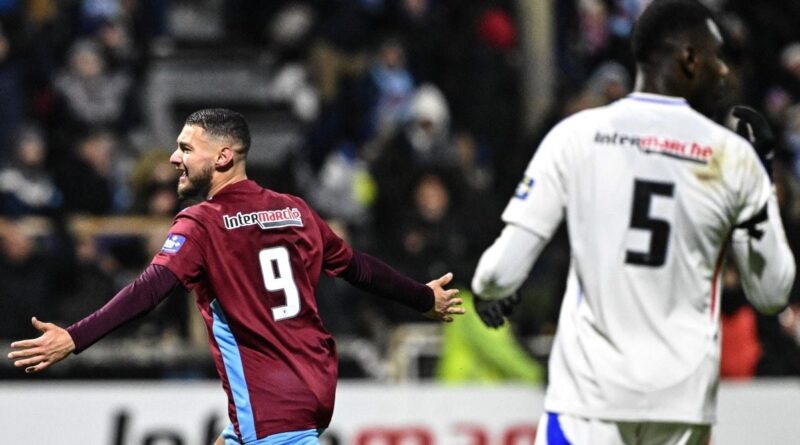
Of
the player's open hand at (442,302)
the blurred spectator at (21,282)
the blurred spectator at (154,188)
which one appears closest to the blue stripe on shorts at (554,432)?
the player's open hand at (442,302)

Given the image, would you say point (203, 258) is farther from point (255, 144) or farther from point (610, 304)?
point (255, 144)

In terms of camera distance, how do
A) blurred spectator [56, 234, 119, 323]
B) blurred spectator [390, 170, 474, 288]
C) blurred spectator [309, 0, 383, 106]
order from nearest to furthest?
blurred spectator [56, 234, 119, 323], blurred spectator [390, 170, 474, 288], blurred spectator [309, 0, 383, 106]

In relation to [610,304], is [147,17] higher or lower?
higher

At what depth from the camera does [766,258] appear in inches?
186

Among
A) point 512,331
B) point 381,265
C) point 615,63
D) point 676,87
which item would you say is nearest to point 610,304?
point 676,87

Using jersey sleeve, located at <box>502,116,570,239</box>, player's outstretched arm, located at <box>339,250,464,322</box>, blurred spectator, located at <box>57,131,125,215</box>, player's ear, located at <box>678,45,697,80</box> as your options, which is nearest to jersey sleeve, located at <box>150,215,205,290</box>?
player's outstretched arm, located at <box>339,250,464,322</box>

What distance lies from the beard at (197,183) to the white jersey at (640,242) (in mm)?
1143

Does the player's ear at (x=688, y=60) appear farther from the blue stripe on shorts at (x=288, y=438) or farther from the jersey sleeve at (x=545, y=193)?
the blue stripe on shorts at (x=288, y=438)

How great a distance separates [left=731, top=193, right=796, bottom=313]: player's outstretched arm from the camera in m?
4.71

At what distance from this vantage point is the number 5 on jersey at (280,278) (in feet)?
17.0

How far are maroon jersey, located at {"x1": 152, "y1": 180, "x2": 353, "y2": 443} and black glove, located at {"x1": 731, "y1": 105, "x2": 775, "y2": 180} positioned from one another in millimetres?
1512

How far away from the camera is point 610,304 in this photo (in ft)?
14.9

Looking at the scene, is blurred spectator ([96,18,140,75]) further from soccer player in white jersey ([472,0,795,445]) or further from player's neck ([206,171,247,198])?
soccer player in white jersey ([472,0,795,445])

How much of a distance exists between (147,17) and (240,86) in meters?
1.17
